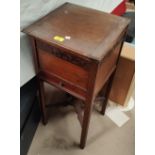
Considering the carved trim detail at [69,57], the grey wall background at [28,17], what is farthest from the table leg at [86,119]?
the grey wall background at [28,17]

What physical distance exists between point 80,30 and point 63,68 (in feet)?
0.67

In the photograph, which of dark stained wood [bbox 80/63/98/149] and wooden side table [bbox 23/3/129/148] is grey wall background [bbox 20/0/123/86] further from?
dark stained wood [bbox 80/63/98/149]

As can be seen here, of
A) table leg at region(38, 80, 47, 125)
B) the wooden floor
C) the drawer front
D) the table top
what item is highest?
the table top

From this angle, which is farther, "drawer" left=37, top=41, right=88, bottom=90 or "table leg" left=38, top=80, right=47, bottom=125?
"table leg" left=38, top=80, right=47, bottom=125

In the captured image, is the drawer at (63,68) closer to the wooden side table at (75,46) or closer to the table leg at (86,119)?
the wooden side table at (75,46)

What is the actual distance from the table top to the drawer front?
0.10 metres

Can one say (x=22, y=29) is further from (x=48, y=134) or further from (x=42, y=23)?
(x=48, y=134)

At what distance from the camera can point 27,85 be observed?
118 centimetres

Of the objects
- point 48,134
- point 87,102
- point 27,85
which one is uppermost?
point 87,102

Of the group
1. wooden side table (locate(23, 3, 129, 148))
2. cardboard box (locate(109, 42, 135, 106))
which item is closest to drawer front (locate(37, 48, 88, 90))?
wooden side table (locate(23, 3, 129, 148))

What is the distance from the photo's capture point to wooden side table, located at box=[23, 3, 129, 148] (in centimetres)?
78

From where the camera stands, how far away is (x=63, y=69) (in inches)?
35.8
